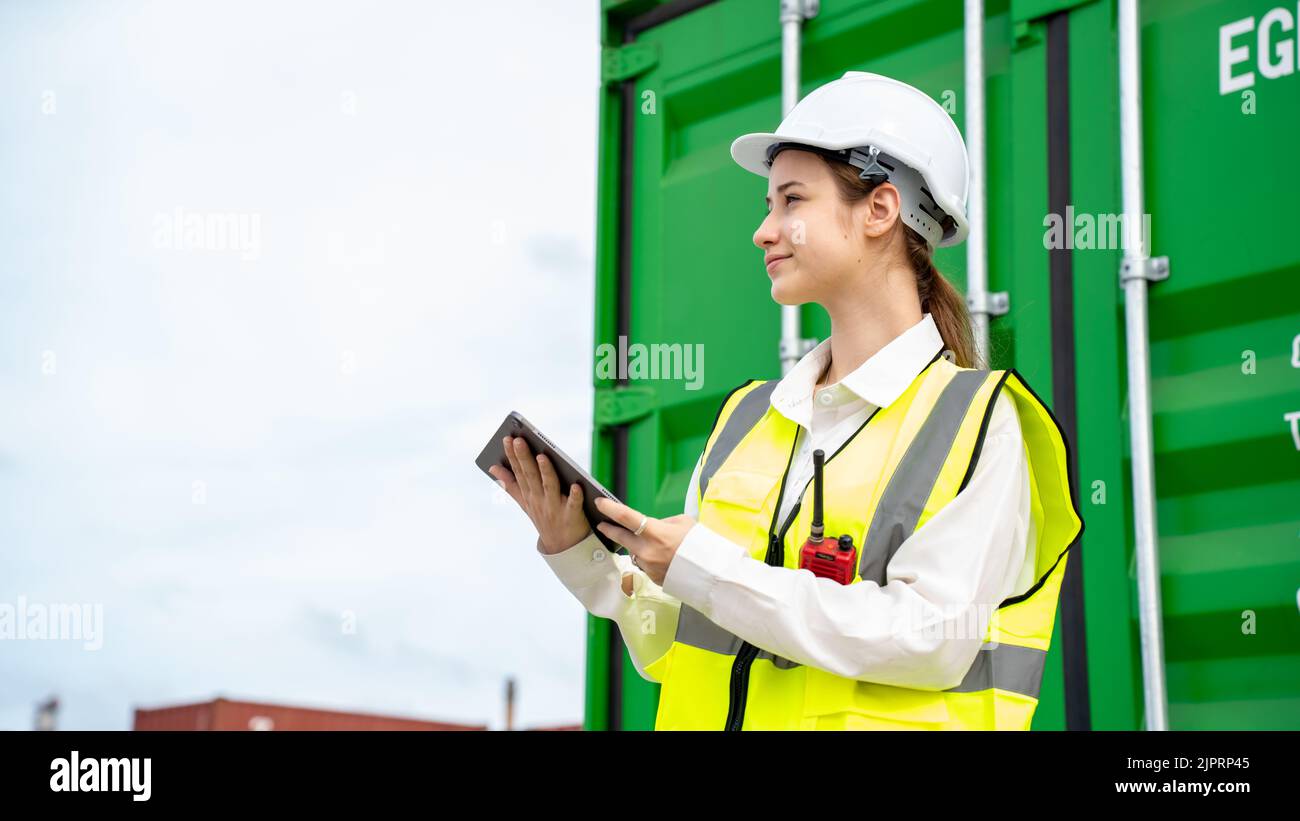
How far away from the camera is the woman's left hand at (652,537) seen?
1.97 metres

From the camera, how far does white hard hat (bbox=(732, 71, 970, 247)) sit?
221 cm

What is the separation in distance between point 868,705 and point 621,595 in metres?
0.48

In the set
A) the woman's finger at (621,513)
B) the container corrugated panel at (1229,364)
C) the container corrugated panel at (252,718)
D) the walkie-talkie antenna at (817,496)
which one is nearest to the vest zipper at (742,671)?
the walkie-talkie antenna at (817,496)

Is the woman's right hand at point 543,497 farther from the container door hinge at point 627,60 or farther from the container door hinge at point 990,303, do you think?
the container door hinge at point 627,60

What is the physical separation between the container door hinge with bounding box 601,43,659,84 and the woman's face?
1881 mm

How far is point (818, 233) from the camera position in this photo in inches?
86.3

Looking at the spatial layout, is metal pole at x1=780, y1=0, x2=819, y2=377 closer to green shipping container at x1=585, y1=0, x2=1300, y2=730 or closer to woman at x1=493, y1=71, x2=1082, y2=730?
green shipping container at x1=585, y1=0, x2=1300, y2=730

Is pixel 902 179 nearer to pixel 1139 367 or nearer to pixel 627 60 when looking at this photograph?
pixel 1139 367

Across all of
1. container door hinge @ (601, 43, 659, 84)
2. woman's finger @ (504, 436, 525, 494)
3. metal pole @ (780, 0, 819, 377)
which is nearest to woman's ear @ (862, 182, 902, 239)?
woman's finger @ (504, 436, 525, 494)

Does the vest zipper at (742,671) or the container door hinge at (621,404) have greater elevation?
the container door hinge at (621,404)

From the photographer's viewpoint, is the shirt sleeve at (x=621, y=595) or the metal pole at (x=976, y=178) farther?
the metal pole at (x=976, y=178)
